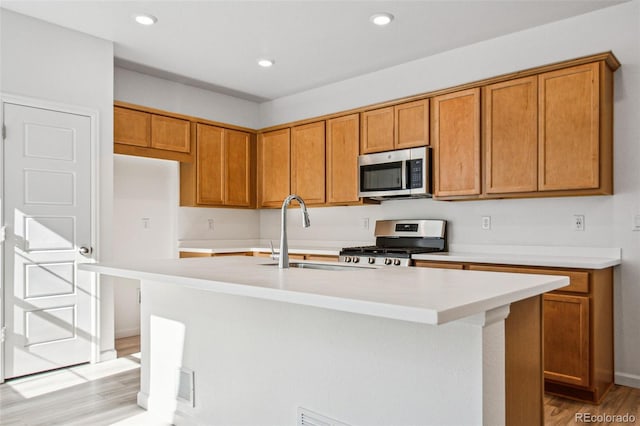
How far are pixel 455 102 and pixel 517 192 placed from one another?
893 mm

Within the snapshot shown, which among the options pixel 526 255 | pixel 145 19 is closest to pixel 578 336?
pixel 526 255

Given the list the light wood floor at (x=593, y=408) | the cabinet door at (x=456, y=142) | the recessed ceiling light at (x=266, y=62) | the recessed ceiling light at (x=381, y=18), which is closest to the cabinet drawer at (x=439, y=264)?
the cabinet door at (x=456, y=142)

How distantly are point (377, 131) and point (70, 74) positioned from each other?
259cm

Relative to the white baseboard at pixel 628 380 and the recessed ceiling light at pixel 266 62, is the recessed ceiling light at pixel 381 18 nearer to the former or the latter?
the recessed ceiling light at pixel 266 62

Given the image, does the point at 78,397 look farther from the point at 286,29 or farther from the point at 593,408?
the point at 593,408

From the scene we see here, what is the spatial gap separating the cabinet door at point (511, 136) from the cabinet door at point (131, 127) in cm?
303

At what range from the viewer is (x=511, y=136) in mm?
3465

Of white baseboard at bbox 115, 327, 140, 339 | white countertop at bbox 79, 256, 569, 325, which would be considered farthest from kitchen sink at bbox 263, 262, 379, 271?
white baseboard at bbox 115, 327, 140, 339

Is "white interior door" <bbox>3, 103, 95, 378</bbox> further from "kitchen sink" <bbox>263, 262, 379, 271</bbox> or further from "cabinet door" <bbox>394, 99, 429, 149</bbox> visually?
"cabinet door" <bbox>394, 99, 429, 149</bbox>

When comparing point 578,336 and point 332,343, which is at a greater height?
point 332,343

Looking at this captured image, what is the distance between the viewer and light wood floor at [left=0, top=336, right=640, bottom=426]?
260cm

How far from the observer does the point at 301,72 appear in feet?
15.2

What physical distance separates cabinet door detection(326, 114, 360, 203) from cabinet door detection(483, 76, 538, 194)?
132cm

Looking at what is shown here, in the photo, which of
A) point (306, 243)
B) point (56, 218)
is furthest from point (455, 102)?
point (56, 218)
